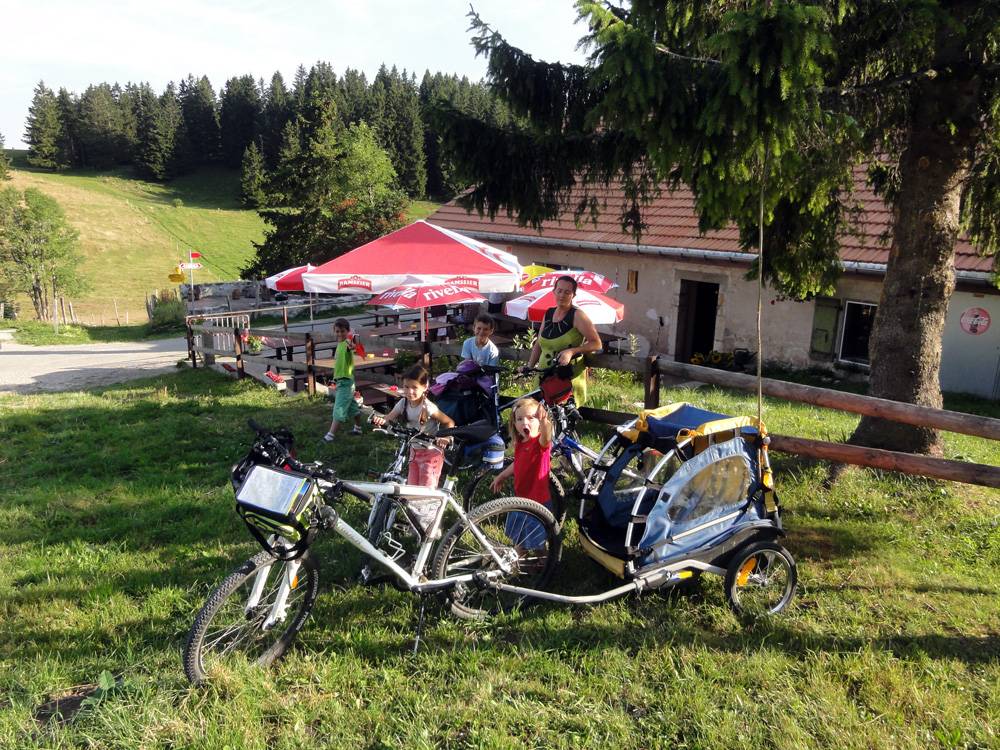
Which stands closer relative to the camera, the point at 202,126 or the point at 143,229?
the point at 143,229

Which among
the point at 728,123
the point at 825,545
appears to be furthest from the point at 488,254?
the point at 825,545

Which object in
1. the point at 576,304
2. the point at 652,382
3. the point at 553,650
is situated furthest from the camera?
the point at 576,304

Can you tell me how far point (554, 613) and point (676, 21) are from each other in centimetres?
464

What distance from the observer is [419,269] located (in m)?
8.66

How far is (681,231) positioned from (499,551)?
12.5 metres

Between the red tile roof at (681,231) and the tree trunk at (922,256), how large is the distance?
518cm

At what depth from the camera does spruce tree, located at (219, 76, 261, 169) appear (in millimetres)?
94438

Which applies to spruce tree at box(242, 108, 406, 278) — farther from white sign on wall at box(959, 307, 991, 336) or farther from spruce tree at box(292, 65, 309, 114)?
spruce tree at box(292, 65, 309, 114)

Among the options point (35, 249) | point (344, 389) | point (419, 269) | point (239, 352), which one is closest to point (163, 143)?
point (35, 249)

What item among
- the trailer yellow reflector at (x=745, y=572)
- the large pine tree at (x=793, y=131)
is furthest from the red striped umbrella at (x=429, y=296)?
the trailer yellow reflector at (x=745, y=572)

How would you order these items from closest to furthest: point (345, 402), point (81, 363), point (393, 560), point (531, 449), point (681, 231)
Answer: point (393, 560) → point (531, 449) → point (345, 402) → point (681, 231) → point (81, 363)

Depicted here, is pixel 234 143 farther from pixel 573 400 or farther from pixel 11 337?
pixel 573 400

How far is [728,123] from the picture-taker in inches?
177

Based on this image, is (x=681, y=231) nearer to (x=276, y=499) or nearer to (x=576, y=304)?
(x=576, y=304)
